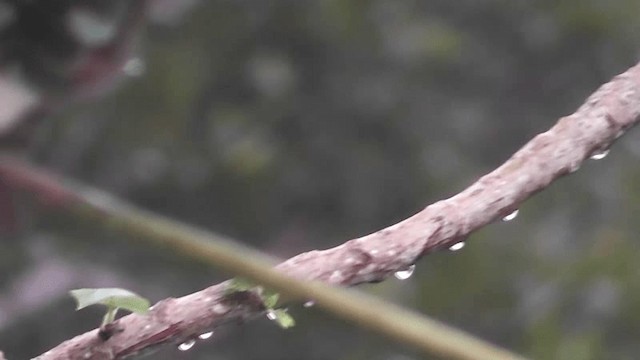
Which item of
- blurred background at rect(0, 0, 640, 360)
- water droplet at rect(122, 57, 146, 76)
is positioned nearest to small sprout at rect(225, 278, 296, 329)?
water droplet at rect(122, 57, 146, 76)

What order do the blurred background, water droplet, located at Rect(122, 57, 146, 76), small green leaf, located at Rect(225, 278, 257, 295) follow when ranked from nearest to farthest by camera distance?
water droplet, located at Rect(122, 57, 146, 76) < small green leaf, located at Rect(225, 278, 257, 295) < the blurred background

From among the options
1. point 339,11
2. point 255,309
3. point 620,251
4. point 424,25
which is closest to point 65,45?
point 255,309

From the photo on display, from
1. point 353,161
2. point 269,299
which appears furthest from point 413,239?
point 353,161

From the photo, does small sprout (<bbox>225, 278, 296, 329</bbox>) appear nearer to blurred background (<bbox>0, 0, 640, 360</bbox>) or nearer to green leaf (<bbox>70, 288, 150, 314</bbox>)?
green leaf (<bbox>70, 288, 150, 314</bbox>)

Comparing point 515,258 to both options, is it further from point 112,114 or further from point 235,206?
point 112,114

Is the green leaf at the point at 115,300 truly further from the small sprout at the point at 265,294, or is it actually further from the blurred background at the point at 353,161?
the blurred background at the point at 353,161

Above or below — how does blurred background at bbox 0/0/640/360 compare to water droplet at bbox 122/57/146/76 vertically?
above
